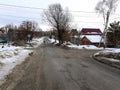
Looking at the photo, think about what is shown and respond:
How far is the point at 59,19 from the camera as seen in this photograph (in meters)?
73.6

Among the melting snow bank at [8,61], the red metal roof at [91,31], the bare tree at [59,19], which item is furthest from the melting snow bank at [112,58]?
the red metal roof at [91,31]

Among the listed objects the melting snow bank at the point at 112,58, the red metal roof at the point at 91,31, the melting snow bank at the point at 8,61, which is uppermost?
the red metal roof at the point at 91,31

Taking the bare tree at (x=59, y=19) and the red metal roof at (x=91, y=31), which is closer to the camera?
the bare tree at (x=59, y=19)

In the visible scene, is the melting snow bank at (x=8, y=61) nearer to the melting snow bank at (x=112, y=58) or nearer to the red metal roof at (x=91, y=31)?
the melting snow bank at (x=112, y=58)

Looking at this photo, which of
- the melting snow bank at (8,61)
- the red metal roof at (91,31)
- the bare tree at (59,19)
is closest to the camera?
the melting snow bank at (8,61)

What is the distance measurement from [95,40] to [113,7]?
23.6m

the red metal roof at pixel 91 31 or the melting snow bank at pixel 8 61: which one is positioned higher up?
the red metal roof at pixel 91 31

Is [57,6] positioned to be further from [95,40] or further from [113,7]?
[113,7]

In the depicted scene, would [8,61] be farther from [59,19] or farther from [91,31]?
[91,31]

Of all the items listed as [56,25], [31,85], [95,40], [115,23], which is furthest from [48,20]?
[31,85]

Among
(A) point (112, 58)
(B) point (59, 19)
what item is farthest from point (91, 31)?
(A) point (112, 58)

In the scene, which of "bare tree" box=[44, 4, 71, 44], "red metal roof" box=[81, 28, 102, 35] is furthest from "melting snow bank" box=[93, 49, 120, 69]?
"red metal roof" box=[81, 28, 102, 35]

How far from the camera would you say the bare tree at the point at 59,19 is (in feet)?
239

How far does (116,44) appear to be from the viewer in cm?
6153
